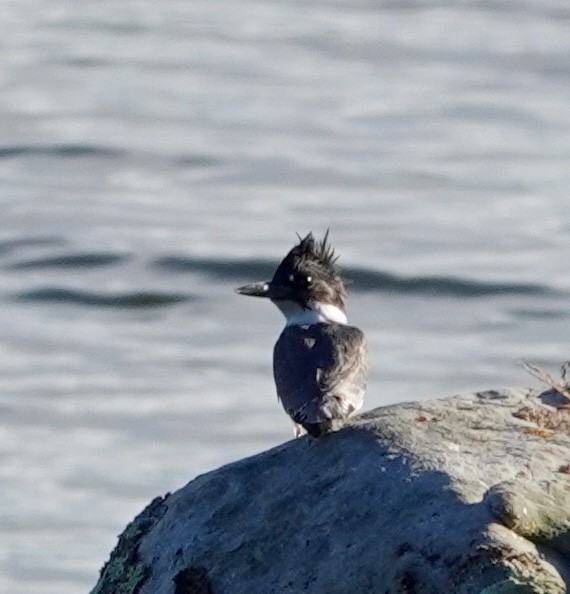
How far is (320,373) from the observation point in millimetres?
6754

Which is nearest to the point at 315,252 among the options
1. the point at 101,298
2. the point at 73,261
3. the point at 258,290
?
the point at 258,290

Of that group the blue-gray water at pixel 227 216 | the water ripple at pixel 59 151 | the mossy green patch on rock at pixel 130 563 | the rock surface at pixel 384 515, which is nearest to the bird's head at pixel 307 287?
the rock surface at pixel 384 515

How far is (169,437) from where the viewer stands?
42.8 feet

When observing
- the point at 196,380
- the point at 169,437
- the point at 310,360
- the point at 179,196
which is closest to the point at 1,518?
the point at 169,437

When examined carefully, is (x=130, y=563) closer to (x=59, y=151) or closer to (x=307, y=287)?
(x=307, y=287)

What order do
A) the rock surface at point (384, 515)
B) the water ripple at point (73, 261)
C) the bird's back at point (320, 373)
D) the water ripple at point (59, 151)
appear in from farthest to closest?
the water ripple at point (59, 151)
the water ripple at point (73, 261)
the bird's back at point (320, 373)
the rock surface at point (384, 515)

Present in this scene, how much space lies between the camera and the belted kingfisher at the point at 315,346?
6.45m

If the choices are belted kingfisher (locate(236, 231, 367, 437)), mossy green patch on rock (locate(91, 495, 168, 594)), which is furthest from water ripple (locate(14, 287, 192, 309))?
mossy green patch on rock (locate(91, 495, 168, 594))

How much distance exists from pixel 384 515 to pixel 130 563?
103 cm

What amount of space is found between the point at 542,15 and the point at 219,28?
4.04m

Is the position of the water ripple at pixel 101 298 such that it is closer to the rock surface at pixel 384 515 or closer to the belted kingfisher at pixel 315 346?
the belted kingfisher at pixel 315 346

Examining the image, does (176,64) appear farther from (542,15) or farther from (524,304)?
(524,304)

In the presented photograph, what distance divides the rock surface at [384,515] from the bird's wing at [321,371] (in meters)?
0.12

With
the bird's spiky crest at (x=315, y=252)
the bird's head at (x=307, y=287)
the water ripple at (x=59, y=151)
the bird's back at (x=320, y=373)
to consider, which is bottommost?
the bird's back at (x=320, y=373)
